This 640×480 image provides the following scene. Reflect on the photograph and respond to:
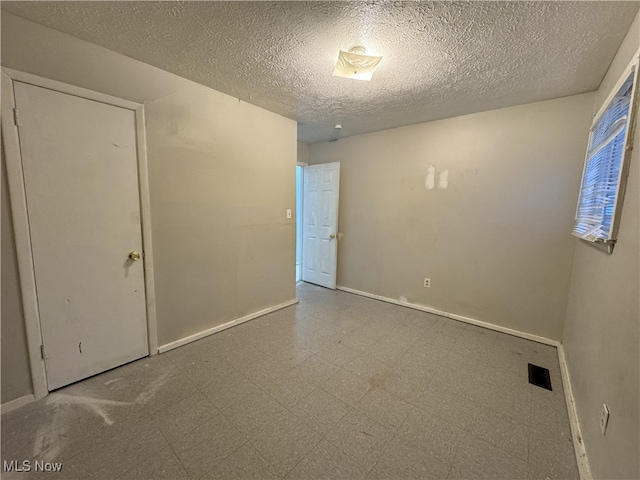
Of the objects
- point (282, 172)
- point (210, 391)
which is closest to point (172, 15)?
point (282, 172)

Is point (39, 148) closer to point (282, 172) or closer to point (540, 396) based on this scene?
point (282, 172)

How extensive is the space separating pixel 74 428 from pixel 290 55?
272 cm

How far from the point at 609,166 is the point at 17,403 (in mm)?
3894

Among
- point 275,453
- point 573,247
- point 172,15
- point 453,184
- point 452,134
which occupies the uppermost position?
point 172,15

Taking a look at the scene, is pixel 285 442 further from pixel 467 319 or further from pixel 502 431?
pixel 467 319

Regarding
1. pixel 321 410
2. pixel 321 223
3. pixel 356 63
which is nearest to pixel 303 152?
pixel 321 223

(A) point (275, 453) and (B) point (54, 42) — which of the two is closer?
(A) point (275, 453)

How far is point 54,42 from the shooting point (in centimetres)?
162

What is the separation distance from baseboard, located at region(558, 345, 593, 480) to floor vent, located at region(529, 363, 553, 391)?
96mm

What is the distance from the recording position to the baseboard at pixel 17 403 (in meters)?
1.61

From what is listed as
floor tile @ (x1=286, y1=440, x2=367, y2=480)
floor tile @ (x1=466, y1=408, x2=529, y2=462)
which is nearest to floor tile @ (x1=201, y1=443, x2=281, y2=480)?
floor tile @ (x1=286, y1=440, x2=367, y2=480)

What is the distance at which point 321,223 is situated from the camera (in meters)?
4.20

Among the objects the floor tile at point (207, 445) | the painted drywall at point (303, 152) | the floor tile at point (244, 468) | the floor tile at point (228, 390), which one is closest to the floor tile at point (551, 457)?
the floor tile at point (244, 468)

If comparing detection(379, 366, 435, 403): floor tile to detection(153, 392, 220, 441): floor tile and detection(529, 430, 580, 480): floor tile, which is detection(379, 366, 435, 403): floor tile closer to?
detection(529, 430, 580, 480): floor tile
